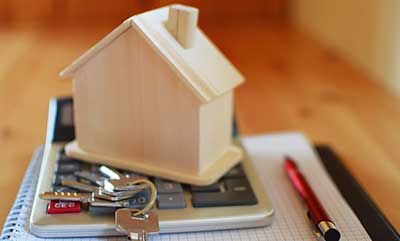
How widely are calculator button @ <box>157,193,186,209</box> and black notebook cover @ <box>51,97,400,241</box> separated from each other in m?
0.16

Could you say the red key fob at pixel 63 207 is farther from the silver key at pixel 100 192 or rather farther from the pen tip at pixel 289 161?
the pen tip at pixel 289 161

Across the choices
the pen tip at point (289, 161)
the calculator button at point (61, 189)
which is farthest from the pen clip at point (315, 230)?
the calculator button at point (61, 189)

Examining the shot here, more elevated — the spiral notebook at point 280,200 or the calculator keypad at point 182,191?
the calculator keypad at point 182,191

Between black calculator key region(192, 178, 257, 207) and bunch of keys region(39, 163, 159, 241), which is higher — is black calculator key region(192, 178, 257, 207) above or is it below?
below

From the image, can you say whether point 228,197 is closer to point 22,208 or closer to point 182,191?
point 182,191

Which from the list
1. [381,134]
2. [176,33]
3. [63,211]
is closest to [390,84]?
[381,134]

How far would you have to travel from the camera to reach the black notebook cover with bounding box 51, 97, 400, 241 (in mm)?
463

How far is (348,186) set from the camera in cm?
55

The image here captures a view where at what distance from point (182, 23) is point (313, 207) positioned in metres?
0.20

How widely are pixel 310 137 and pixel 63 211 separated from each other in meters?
0.38

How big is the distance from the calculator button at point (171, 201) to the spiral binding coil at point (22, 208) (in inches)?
4.4

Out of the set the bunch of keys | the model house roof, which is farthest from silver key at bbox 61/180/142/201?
the model house roof

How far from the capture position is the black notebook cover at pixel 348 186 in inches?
18.2

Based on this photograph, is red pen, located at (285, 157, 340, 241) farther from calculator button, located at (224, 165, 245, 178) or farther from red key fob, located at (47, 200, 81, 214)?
red key fob, located at (47, 200, 81, 214)
